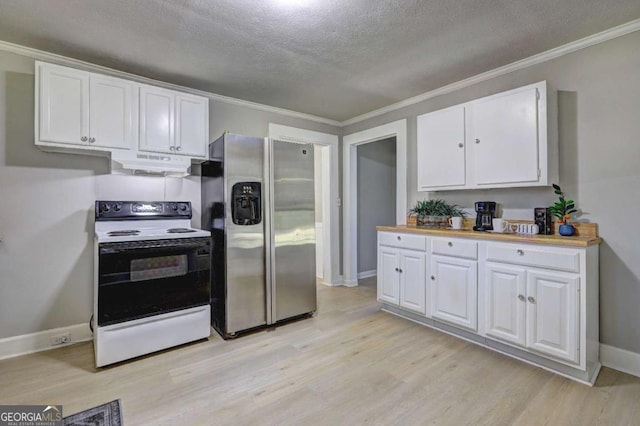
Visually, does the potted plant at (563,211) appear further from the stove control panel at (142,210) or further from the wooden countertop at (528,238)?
the stove control panel at (142,210)

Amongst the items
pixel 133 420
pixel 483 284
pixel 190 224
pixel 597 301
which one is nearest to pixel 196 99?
pixel 190 224

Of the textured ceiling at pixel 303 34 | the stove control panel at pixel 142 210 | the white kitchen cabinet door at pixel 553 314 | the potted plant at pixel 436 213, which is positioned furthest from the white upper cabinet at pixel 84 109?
the white kitchen cabinet door at pixel 553 314

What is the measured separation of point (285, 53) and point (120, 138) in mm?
1542

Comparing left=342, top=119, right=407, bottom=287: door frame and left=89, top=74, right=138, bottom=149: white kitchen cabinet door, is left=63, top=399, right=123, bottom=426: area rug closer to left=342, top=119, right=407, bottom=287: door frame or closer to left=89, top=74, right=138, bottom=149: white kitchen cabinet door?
left=89, top=74, right=138, bottom=149: white kitchen cabinet door

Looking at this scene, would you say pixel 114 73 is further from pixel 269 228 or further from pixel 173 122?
pixel 269 228

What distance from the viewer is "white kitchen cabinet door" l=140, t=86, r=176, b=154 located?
265cm

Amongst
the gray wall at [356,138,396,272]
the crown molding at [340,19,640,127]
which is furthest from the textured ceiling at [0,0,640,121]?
the gray wall at [356,138,396,272]

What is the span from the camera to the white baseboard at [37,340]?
238cm

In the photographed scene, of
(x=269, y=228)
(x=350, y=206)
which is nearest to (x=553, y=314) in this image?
(x=269, y=228)

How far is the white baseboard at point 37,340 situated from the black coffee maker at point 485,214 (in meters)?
3.65

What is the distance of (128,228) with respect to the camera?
2740mm

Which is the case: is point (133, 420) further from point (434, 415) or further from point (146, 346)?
point (434, 415)

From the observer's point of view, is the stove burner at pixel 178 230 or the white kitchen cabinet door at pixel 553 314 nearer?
the white kitchen cabinet door at pixel 553 314
